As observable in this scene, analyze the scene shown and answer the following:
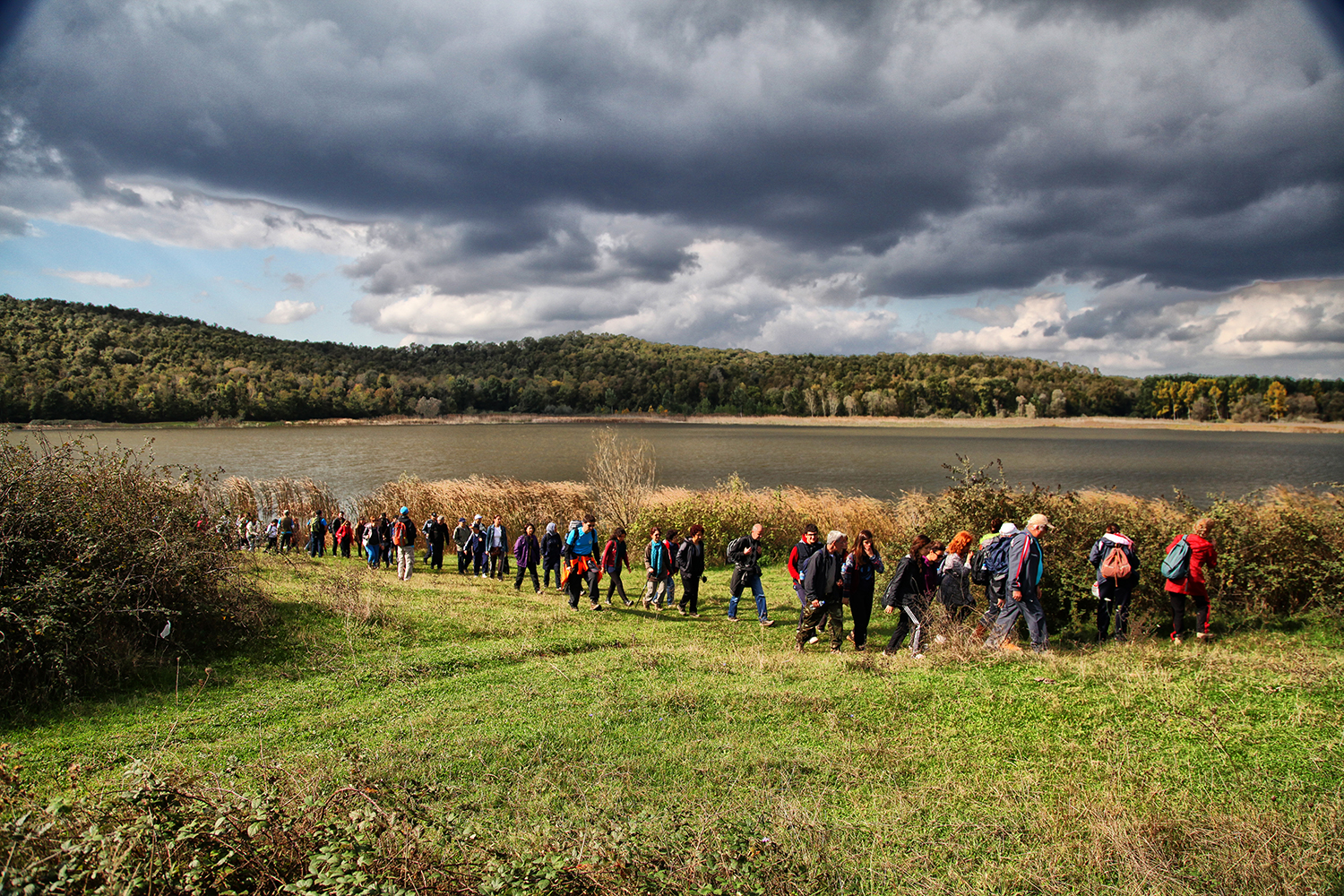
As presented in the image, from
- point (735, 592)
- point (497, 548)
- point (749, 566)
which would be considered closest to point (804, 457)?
point (497, 548)

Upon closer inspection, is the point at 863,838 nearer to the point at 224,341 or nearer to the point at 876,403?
the point at 876,403

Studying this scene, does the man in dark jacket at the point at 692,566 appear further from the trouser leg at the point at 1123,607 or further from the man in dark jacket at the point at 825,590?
the trouser leg at the point at 1123,607

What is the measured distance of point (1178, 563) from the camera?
30.4 ft

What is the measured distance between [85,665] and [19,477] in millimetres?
2505

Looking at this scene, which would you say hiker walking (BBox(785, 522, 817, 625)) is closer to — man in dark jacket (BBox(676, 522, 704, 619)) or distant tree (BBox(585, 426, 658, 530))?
man in dark jacket (BBox(676, 522, 704, 619))

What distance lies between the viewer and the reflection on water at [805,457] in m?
41.0

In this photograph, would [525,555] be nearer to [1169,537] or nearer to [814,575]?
[814,575]

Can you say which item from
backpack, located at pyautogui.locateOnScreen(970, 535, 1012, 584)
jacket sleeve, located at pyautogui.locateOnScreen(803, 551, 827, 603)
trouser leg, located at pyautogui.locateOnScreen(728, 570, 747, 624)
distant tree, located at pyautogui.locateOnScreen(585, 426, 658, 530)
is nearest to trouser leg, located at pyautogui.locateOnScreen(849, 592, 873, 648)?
jacket sleeve, located at pyautogui.locateOnScreen(803, 551, 827, 603)

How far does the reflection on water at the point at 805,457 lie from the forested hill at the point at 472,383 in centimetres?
802

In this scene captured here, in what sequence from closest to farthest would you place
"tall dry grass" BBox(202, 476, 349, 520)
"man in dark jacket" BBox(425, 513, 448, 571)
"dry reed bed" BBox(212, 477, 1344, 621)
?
"dry reed bed" BBox(212, 477, 1344, 621) → "man in dark jacket" BBox(425, 513, 448, 571) → "tall dry grass" BBox(202, 476, 349, 520)

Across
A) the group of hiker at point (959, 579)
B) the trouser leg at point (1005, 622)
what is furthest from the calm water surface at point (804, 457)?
the trouser leg at point (1005, 622)

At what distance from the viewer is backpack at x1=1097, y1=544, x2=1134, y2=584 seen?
371 inches

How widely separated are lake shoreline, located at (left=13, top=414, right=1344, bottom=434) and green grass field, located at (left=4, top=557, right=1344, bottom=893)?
96.8m

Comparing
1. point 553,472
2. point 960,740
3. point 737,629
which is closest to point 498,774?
point 960,740
